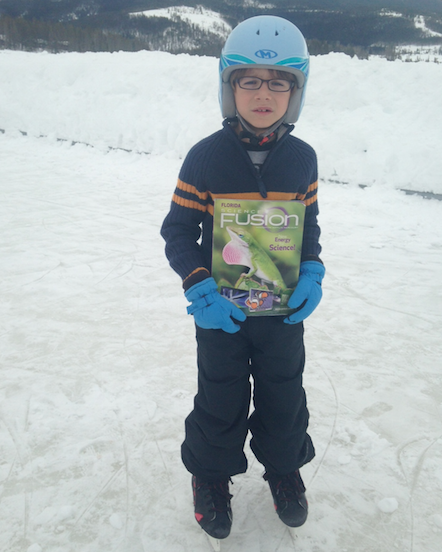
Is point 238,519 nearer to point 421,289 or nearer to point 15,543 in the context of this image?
point 15,543

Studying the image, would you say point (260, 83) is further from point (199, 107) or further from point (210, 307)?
point (199, 107)

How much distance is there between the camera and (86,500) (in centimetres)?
169

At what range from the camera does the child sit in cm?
136

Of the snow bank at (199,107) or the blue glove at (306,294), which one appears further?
the snow bank at (199,107)

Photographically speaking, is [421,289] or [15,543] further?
[421,289]

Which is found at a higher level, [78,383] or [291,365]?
[291,365]

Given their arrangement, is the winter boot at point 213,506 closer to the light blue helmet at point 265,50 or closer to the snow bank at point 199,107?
the light blue helmet at point 265,50

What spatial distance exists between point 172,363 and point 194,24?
1867 cm

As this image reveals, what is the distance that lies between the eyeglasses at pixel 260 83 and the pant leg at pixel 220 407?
838mm

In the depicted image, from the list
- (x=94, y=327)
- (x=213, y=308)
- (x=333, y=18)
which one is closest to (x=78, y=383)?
(x=94, y=327)

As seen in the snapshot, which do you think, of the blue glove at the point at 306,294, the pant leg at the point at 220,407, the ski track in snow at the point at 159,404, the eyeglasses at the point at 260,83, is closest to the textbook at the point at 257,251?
the blue glove at the point at 306,294

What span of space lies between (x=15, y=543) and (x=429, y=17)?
14551 millimetres

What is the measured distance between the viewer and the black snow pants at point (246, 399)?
147 cm

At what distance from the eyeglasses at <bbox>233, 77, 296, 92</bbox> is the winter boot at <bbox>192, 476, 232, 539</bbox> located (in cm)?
146
